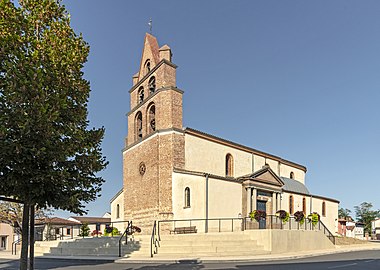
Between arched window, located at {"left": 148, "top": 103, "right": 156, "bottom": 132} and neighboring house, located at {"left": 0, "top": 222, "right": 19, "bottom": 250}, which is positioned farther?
neighboring house, located at {"left": 0, "top": 222, "right": 19, "bottom": 250}

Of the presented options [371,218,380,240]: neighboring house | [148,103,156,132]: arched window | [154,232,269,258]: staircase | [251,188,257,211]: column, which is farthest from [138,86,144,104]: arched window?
[371,218,380,240]: neighboring house

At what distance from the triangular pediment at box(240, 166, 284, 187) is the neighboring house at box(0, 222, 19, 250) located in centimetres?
2834

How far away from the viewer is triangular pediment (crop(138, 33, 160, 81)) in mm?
30297

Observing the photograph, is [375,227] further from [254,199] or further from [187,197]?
[187,197]

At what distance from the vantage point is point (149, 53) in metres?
31.0

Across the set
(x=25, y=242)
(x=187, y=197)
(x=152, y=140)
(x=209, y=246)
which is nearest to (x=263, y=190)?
(x=187, y=197)

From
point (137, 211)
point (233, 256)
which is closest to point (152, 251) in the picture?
point (233, 256)

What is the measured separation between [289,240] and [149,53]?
18.9m

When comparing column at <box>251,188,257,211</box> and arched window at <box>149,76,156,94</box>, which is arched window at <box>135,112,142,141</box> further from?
column at <box>251,188,257,211</box>

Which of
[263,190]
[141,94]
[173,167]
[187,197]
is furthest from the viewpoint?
[141,94]

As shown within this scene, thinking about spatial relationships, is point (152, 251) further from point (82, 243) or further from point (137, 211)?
point (137, 211)

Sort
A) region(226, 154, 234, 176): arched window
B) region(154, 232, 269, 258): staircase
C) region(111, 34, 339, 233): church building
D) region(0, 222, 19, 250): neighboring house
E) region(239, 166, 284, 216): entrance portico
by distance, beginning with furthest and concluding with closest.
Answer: region(0, 222, 19, 250): neighboring house
region(226, 154, 234, 176): arched window
region(239, 166, 284, 216): entrance portico
region(111, 34, 339, 233): church building
region(154, 232, 269, 258): staircase

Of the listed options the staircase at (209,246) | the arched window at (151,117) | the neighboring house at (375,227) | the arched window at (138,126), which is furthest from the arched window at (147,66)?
the neighboring house at (375,227)

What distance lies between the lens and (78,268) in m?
14.0
